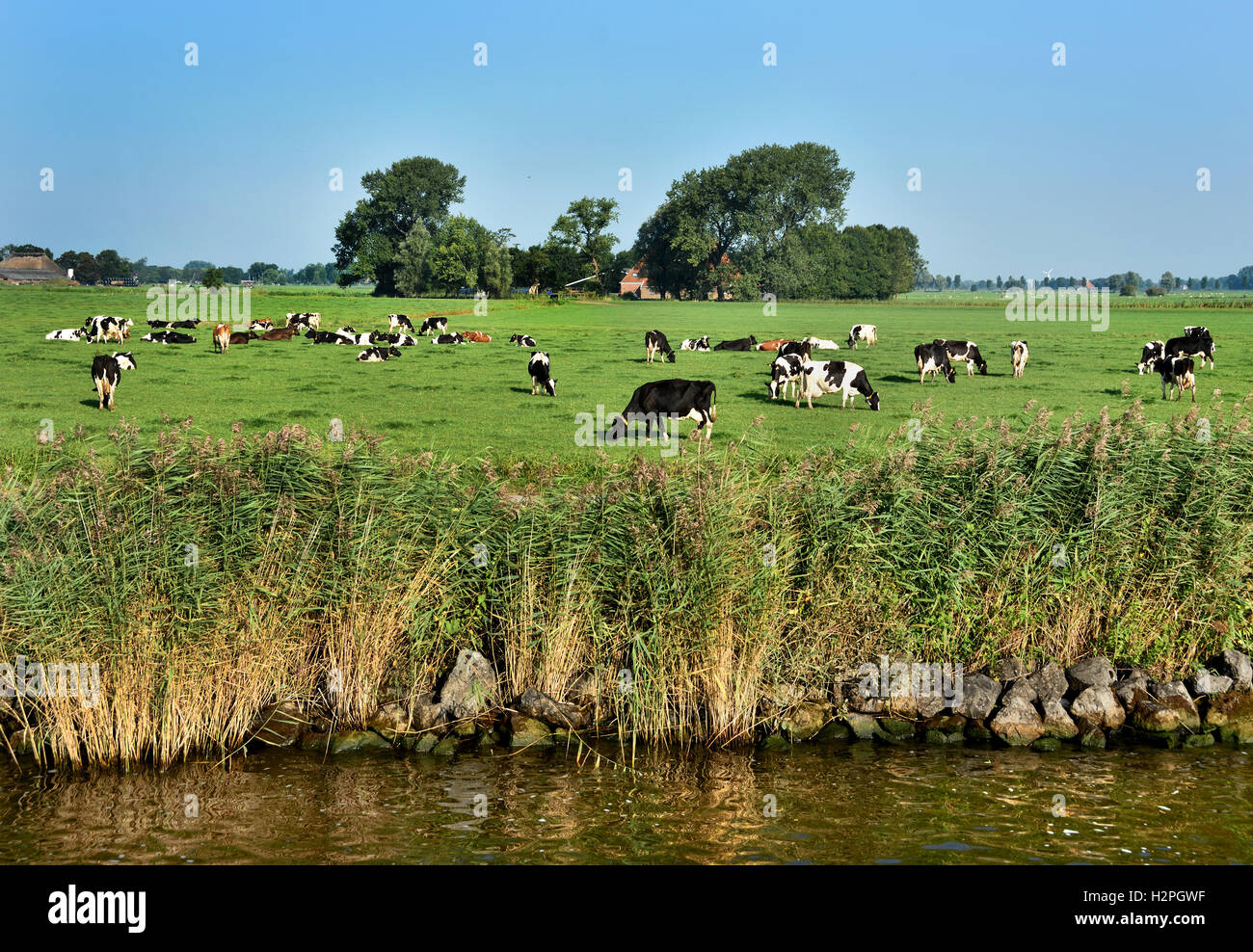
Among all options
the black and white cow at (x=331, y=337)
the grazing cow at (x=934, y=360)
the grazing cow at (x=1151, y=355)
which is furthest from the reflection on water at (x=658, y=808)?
the black and white cow at (x=331, y=337)

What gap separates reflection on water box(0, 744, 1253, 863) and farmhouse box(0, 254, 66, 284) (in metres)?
139

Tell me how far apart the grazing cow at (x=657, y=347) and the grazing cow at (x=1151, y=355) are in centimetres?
1660

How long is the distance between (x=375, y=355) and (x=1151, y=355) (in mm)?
28565

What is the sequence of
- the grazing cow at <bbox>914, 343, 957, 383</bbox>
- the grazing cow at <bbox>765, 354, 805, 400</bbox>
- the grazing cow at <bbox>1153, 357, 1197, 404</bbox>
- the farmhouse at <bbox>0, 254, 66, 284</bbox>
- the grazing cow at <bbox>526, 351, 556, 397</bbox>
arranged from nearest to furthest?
the grazing cow at <bbox>1153, 357, 1197, 404</bbox> → the grazing cow at <bbox>765, 354, 805, 400</bbox> → the grazing cow at <bbox>526, 351, 556, 397</bbox> → the grazing cow at <bbox>914, 343, 957, 383</bbox> → the farmhouse at <bbox>0, 254, 66, 284</bbox>

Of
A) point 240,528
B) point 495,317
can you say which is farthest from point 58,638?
point 495,317

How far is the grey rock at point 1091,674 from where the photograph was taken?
38.0 ft

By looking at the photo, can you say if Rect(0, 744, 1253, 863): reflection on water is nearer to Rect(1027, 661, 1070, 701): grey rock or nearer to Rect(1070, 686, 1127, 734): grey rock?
Rect(1070, 686, 1127, 734): grey rock

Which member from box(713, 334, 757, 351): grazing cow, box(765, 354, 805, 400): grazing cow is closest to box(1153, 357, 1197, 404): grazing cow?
box(765, 354, 805, 400): grazing cow

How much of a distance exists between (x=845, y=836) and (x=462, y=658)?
4.36 m

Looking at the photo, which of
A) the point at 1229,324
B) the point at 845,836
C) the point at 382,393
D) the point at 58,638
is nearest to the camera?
the point at 845,836

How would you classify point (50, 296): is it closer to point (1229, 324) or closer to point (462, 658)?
point (462, 658)

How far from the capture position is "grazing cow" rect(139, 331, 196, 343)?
4419 centimetres

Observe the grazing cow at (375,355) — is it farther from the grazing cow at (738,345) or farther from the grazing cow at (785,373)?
the grazing cow at (785,373)
